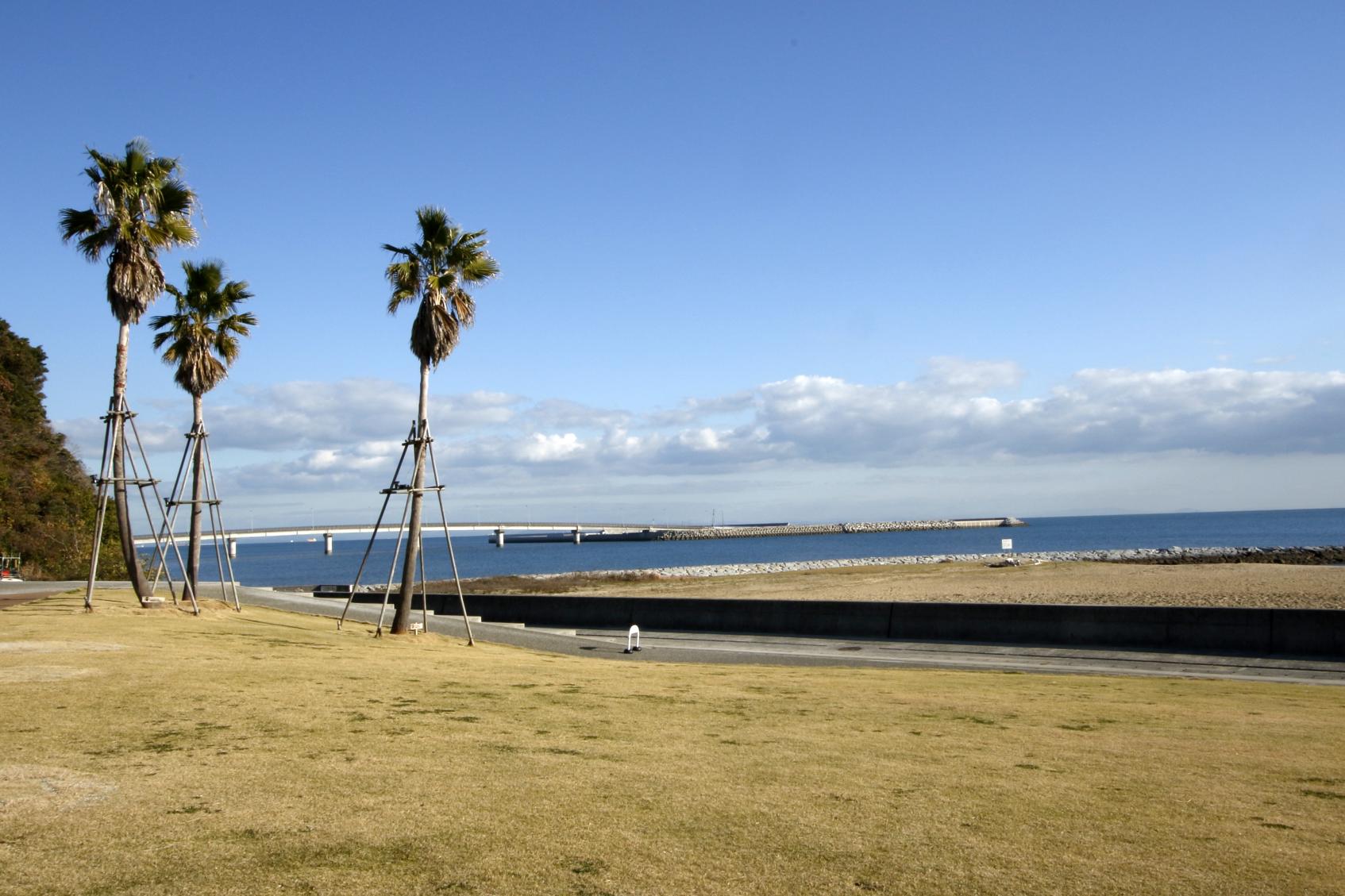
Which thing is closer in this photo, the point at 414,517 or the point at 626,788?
the point at 626,788

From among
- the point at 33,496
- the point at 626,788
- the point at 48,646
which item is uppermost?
the point at 33,496

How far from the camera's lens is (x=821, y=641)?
26.2 metres

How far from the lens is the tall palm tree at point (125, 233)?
24.1m

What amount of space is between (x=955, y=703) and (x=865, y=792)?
6435mm

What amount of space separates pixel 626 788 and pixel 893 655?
16200 millimetres

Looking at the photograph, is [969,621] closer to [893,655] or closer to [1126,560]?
[893,655]

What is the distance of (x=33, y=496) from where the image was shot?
53094 mm

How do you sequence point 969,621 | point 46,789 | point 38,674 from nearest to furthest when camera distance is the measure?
point 46,789, point 38,674, point 969,621

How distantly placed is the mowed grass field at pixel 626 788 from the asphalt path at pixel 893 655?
5.48 m

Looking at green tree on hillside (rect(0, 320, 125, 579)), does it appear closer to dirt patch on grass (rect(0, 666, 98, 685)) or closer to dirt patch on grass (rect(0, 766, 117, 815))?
dirt patch on grass (rect(0, 666, 98, 685))

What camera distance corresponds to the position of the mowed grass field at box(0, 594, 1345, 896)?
19.2ft

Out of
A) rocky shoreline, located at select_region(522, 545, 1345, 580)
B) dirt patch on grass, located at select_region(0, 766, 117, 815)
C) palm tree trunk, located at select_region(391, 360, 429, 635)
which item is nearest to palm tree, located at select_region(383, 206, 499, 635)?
palm tree trunk, located at select_region(391, 360, 429, 635)

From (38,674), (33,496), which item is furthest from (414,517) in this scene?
(33,496)

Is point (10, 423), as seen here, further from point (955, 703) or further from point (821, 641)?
point (955, 703)
